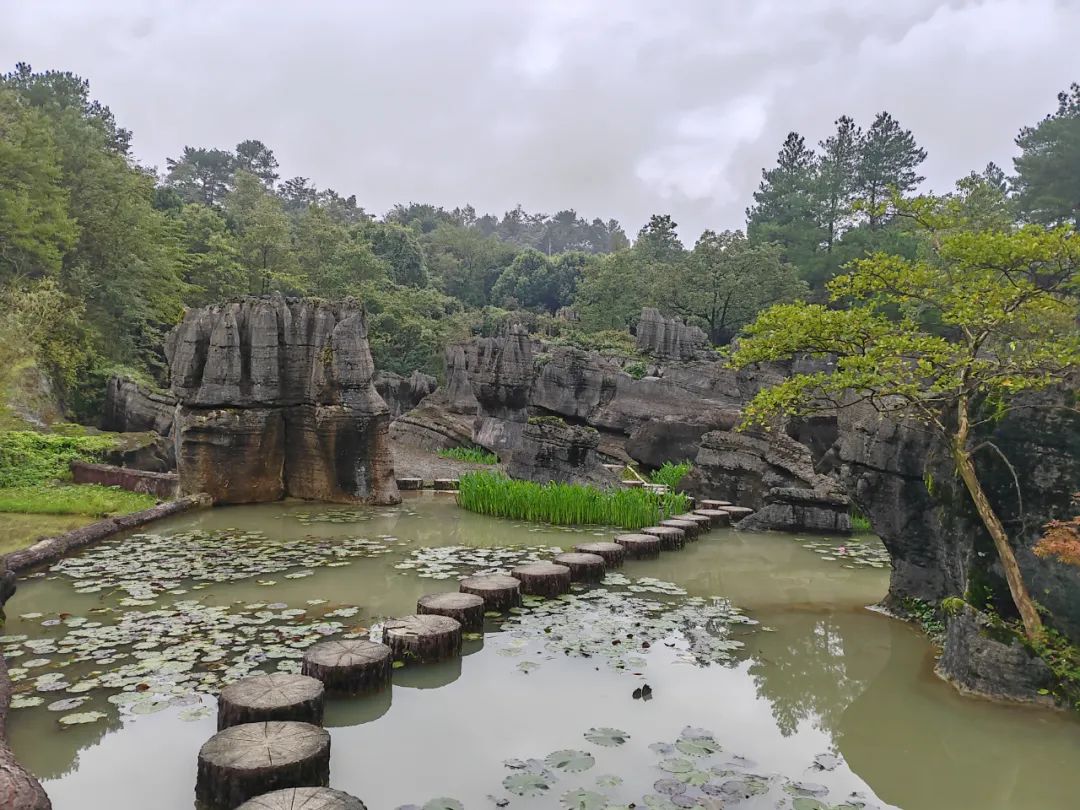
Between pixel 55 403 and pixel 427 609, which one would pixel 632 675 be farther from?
pixel 55 403

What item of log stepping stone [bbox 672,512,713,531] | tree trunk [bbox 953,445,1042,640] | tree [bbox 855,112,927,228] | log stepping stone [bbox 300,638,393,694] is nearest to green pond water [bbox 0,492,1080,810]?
log stepping stone [bbox 300,638,393,694]

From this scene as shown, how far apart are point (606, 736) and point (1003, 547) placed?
3173 millimetres

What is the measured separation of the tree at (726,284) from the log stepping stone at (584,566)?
25.7m

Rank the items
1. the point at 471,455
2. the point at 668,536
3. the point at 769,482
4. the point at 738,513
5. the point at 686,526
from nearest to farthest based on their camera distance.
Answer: the point at 668,536
the point at 686,526
the point at 738,513
the point at 769,482
the point at 471,455

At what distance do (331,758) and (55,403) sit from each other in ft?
61.0

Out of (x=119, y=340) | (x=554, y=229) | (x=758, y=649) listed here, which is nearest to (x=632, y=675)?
(x=758, y=649)

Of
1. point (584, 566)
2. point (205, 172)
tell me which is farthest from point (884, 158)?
point (205, 172)

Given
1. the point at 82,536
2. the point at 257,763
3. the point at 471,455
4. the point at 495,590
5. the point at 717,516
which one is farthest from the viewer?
the point at 471,455

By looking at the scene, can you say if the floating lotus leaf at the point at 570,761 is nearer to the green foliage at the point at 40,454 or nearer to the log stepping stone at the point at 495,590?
the log stepping stone at the point at 495,590

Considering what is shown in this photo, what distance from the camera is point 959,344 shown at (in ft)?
19.1

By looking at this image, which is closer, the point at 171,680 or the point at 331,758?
the point at 331,758

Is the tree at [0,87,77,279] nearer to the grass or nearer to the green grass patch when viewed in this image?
the green grass patch

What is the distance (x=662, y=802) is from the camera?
125 inches

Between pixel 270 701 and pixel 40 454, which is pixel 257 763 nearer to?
pixel 270 701
